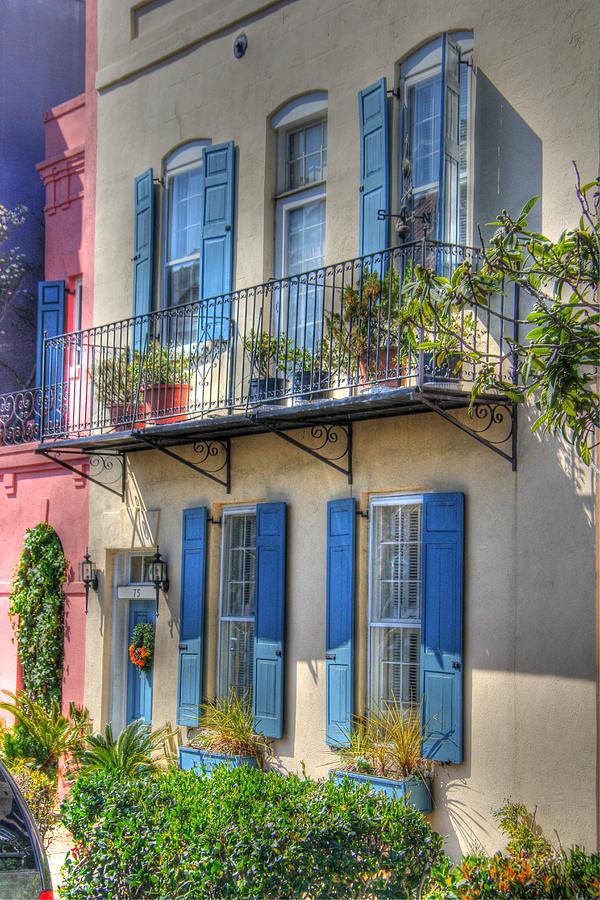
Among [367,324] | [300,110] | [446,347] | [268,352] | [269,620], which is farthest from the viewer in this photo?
[300,110]

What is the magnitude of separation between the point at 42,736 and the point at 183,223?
5.68 meters

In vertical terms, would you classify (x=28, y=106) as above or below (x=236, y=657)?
above

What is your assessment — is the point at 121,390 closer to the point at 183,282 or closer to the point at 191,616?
the point at 183,282

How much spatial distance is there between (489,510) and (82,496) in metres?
6.17

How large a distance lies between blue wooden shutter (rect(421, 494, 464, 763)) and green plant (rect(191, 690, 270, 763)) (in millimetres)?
2161

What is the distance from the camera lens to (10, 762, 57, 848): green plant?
11.4 metres

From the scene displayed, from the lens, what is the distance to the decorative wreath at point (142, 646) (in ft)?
42.6

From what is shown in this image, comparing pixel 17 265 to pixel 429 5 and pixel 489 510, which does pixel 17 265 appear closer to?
pixel 429 5

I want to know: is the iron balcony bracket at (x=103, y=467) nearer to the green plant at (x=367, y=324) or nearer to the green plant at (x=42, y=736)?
the green plant at (x=42, y=736)

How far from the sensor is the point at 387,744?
9992mm

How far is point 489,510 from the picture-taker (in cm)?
959

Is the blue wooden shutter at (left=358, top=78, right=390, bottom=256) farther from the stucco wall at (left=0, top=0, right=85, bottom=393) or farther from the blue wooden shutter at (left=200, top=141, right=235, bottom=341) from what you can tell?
the stucco wall at (left=0, top=0, right=85, bottom=393)

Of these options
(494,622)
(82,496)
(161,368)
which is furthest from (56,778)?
(494,622)

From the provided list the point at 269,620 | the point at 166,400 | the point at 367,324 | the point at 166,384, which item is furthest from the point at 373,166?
the point at 269,620
